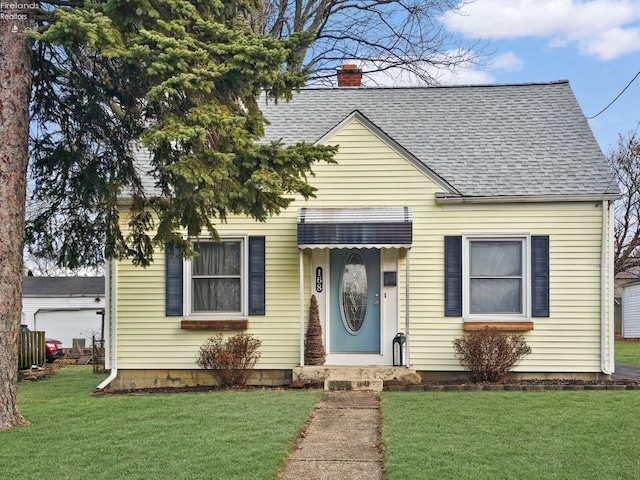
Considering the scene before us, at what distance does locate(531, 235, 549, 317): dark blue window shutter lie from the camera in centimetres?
1223

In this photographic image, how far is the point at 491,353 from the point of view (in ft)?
38.1

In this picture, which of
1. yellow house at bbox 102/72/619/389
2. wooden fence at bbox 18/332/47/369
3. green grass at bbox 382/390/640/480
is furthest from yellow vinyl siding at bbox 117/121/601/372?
wooden fence at bbox 18/332/47/369

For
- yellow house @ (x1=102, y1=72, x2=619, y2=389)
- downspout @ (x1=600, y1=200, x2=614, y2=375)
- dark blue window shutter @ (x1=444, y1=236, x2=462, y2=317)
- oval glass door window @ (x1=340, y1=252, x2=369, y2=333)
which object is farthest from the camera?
oval glass door window @ (x1=340, y1=252, x2=369, y2=333)

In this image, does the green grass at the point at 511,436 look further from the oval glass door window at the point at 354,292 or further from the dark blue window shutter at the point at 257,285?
the dark blue window shutter at the point at 257,285

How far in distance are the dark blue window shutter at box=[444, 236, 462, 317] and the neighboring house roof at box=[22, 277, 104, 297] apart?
26653mm

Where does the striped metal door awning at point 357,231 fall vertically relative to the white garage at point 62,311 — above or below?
above

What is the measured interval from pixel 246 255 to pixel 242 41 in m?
4.93

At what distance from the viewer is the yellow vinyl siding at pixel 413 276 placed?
40.2ft

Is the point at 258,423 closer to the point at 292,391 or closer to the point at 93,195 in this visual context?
the point at 292,391

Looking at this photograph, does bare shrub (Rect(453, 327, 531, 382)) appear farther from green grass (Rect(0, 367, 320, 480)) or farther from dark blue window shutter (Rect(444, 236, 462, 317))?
green grass (Rect(0, 367, 320, 480))

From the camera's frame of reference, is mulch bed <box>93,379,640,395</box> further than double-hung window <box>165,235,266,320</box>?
No

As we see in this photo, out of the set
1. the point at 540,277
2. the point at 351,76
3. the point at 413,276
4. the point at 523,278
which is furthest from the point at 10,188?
the point at 351,76

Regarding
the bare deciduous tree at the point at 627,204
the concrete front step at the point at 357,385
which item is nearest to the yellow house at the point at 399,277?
the concrete front step at the point at 357,385

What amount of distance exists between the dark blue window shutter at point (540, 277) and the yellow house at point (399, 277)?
2 centimetres
